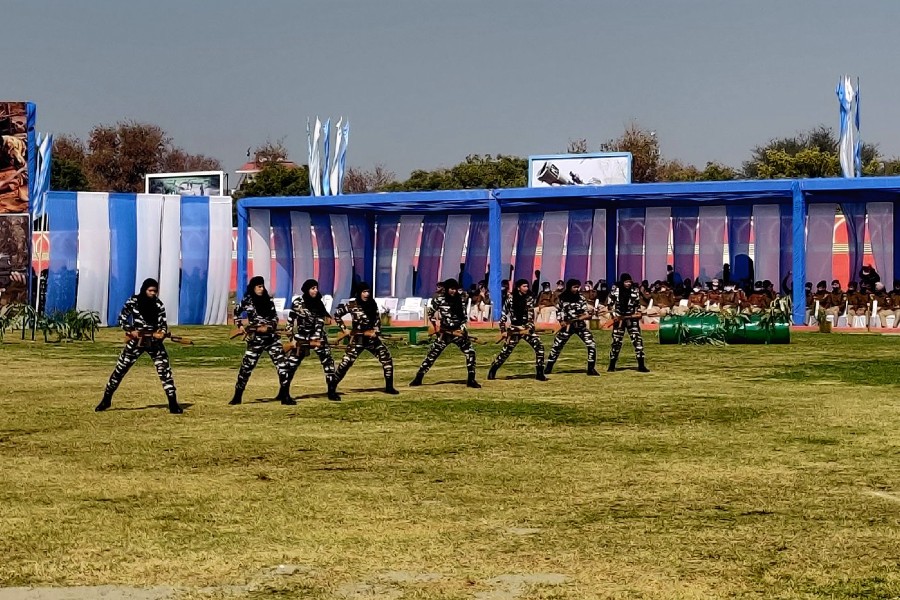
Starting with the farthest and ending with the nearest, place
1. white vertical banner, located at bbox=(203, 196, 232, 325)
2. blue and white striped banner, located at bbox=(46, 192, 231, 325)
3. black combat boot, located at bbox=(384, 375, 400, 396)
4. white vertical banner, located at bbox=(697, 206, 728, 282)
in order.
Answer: white vertical banner, located at bbox=(203, 196, 232, 325) → white vertical banner, located at bbox=(697, 206, 728, 282) → blue and white striped banner, located at bbox=(46, 192, 231, 325) → black combat boot, located at bbox=(384, 375, 400, 396)

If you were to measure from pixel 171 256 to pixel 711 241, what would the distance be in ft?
57.3

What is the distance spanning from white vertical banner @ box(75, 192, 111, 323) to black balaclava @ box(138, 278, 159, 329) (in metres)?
25.6

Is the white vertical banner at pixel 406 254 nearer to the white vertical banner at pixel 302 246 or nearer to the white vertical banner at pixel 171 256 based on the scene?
the white vertical banner at pixel 302 246

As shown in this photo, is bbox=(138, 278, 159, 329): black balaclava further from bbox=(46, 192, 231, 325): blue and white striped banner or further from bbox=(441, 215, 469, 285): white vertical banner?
bbox=(441, 215, 469, 285): white vertical banner

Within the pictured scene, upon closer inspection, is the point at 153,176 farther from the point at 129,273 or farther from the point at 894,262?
the point at 894,262

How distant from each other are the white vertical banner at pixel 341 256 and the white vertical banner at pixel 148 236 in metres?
6.93

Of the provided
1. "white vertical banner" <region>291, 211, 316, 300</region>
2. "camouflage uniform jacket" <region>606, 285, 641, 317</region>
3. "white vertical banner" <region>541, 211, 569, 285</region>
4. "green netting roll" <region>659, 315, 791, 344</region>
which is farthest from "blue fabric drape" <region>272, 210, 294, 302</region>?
"camouflage uniform jacket" <region>606, 285, 641, 317</region>

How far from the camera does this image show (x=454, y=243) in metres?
A: 49.1

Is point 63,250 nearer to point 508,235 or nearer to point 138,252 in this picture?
point 138,252

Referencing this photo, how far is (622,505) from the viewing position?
11891 mm

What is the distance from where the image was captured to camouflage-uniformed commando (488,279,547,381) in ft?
77.4

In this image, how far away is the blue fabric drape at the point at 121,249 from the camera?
44.2m

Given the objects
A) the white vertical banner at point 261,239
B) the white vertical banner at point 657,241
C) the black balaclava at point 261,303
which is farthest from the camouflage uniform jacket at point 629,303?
the white vertical banner at point 261,239

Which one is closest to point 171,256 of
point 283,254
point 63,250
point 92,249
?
point 92,249
